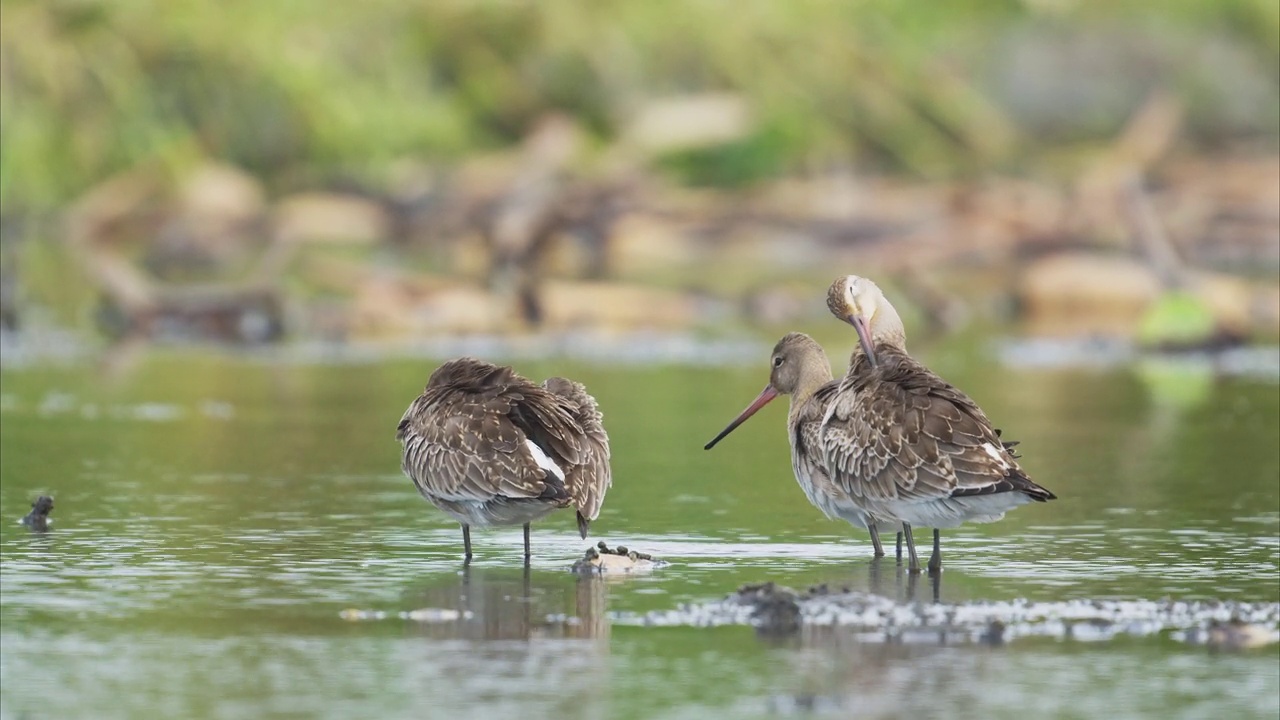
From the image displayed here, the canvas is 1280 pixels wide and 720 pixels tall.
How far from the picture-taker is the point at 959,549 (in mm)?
12164

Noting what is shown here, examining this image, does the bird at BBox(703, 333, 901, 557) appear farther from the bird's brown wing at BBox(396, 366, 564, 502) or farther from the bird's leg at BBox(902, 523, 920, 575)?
the bird's brown wing at BBox(396, 366, 564, 502)

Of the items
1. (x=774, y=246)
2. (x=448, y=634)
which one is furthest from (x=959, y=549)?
(x=774, y=246)

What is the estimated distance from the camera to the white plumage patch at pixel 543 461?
11.0 meters

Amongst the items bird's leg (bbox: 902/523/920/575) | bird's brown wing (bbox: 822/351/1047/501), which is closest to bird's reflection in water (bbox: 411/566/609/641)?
bird's brown wing (bbox: 822/351/1047/501)

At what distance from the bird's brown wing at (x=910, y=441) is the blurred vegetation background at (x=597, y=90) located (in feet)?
63.0

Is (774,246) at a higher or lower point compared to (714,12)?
lower

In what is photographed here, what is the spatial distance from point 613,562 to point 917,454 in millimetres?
1479

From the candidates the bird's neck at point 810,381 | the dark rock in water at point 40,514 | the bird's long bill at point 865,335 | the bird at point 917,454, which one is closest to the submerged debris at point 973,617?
the bird at point 917,454

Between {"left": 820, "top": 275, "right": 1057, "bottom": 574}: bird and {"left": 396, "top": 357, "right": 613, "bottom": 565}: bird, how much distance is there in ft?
3.77

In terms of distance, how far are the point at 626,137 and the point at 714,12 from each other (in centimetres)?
463

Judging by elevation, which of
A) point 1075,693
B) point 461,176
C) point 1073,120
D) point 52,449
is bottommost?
point 1075,693

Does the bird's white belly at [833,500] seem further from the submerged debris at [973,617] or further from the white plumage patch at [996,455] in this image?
the submerged debris at [973,617]

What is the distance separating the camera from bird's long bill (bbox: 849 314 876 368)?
39.8 feet

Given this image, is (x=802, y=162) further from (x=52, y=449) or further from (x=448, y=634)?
(x=448, y=634)
